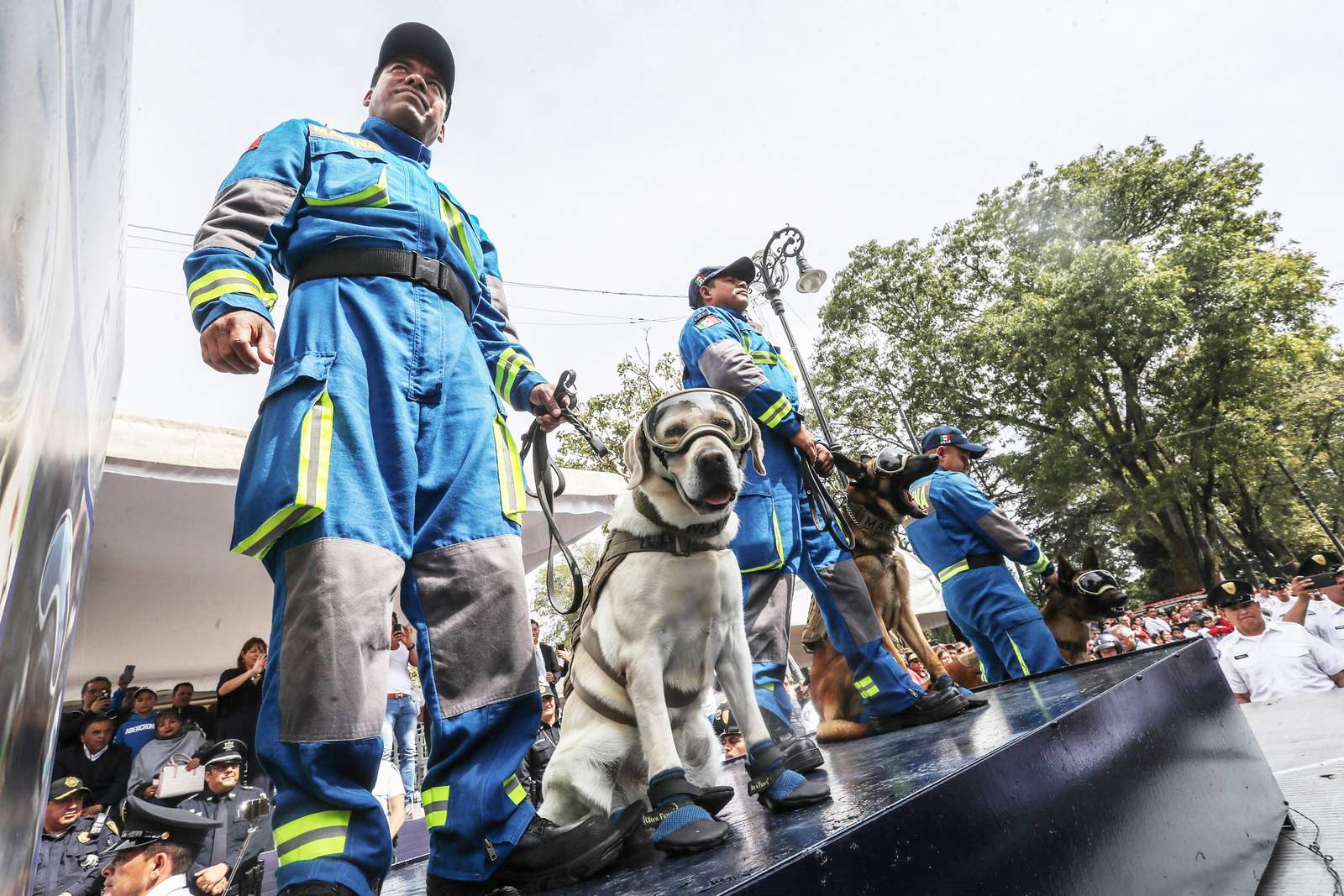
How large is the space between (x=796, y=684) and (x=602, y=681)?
399 inches

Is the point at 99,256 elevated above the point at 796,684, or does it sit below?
above

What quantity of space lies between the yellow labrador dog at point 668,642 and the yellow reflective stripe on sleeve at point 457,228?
2.32 ft

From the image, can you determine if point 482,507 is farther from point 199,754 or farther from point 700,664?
point 199,754

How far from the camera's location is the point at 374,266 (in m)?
1.81

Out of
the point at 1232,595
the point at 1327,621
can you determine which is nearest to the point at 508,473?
the point at 1232,595

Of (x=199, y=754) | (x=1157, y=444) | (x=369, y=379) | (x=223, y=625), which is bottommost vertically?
(x=199, y=754)

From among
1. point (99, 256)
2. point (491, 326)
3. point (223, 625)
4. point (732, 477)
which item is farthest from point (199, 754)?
point (99, 256)

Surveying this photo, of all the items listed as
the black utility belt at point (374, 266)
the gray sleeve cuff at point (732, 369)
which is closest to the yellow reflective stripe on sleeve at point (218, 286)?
the black utility belt at point (374, 266)

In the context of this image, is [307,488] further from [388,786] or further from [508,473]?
[388,786]

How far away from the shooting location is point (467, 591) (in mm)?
1684

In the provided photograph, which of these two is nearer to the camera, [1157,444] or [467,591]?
[467,591]

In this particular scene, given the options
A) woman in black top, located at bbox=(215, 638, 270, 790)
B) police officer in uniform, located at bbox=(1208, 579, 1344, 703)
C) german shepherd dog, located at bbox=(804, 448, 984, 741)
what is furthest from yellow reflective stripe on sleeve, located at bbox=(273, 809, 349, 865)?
police officer in uniform, located at bbox=(1208, 579, 1344, 703)

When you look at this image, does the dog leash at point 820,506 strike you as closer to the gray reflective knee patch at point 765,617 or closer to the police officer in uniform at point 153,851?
the gray reflective knee patch at point 765,617

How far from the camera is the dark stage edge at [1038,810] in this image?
1.18m
